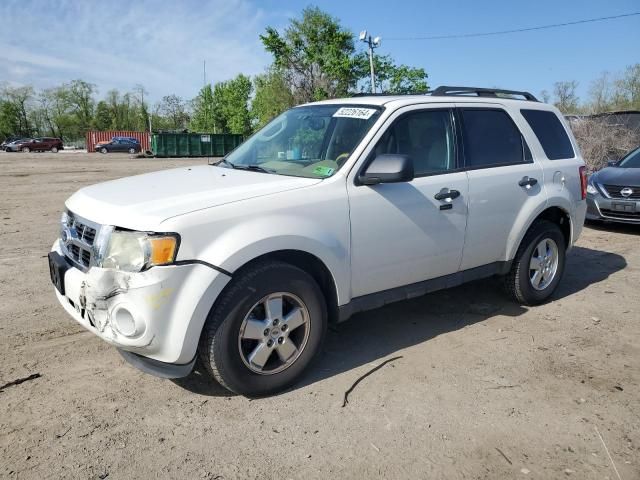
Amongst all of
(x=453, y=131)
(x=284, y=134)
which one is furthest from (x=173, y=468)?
(x=453, y=131)

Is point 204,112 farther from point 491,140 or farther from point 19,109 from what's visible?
point 491,140

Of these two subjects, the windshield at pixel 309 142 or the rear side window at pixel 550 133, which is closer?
the windshield at pixel 309 142

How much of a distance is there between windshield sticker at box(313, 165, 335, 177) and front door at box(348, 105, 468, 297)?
17 centimetres

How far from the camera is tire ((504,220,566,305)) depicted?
475 cm

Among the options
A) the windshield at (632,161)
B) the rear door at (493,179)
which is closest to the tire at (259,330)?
the rear door at (493,179)

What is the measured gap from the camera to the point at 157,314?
281 centimetres

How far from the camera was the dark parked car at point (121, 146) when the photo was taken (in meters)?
49.0

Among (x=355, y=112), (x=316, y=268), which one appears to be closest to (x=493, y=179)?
(x=355, y=112)

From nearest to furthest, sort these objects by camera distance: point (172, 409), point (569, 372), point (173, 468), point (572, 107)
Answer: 1. point (173, 468)
2. point (172, 409)
3. point (569, 372)
4. point (572, 107)

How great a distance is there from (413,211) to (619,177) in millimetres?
6744

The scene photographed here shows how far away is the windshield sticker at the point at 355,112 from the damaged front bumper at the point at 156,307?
1.68 metres

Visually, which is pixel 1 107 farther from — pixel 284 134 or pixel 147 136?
pixel 284 134

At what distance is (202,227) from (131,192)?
2.45ft

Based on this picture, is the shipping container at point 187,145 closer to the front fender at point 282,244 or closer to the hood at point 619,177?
the hood at point 619,177
